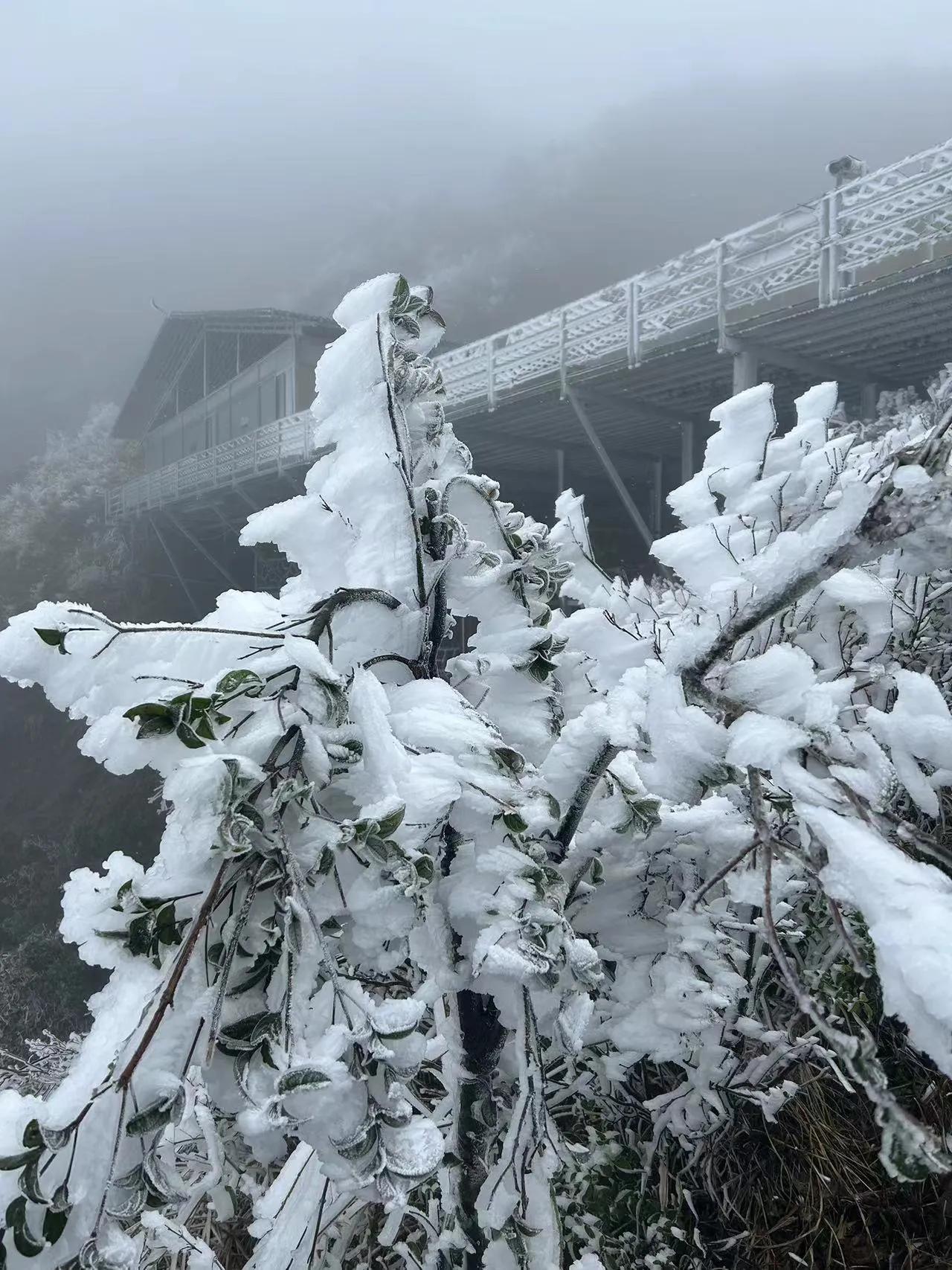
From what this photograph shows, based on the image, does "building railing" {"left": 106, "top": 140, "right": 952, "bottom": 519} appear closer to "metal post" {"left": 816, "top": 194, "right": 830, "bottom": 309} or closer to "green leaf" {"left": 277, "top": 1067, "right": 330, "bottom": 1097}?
"metal post" {"left": 816, "top": 194, "right": 830, "bottom": 309}

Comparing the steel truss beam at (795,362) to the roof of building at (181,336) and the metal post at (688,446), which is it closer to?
the metal post at (688,446)

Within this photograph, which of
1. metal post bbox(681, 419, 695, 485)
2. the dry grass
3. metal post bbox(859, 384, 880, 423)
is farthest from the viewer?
metal post bbox(681, 419, 695, 485)

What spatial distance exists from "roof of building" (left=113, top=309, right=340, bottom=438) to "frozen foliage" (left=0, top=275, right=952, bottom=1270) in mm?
15488

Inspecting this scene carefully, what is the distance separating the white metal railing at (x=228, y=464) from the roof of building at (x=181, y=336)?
2373 mm

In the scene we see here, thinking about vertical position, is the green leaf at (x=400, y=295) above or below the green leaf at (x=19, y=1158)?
above

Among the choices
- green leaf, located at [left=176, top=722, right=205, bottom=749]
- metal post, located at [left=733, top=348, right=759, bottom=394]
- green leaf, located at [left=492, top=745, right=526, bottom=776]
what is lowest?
green leaf, located at [left=492, top=745, right=526, bottom=776]

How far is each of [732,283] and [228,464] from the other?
460 inches

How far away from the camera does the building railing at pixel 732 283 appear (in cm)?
516

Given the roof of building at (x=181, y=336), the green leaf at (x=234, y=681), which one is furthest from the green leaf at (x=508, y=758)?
the roof of building at (x=181, y=336)

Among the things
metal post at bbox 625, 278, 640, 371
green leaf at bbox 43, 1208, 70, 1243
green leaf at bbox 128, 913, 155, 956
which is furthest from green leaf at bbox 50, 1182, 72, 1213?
metal post at bbox 625, 278, 640, 371

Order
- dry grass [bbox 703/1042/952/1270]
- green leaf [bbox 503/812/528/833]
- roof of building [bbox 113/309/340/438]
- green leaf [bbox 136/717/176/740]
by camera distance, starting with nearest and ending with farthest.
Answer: green leaf [bbox 136/717/176/740]
green leaf [bbox 503/812/528/833]
dry grass [bbox 703/1042/952/1270]
roof of building [bbox 113/309/340/438]

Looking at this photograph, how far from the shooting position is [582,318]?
789 centimetres

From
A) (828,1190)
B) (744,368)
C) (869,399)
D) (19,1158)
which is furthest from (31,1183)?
(869,399)

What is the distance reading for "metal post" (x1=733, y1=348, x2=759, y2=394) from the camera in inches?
251
